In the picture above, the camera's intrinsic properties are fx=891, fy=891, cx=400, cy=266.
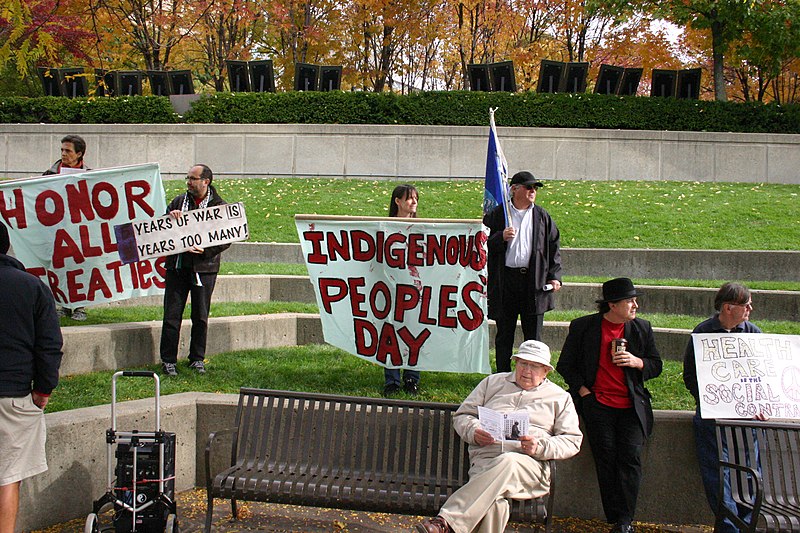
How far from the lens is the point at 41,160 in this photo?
22.2 meters

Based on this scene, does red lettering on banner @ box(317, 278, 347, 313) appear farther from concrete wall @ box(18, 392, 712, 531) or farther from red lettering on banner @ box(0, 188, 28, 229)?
red lettering on banner @ box(0, 188, 28, 229)

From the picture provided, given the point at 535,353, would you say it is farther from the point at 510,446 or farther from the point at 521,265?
the point at 521,265

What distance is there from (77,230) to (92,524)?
401 cm

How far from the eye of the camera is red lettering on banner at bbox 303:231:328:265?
7.61 metres

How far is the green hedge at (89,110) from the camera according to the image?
872 inches

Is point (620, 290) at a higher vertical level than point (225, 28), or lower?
lower

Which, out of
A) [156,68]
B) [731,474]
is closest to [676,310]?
[731,474]

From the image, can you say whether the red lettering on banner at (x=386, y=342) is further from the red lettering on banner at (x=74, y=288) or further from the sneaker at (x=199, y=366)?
the red lettering on banner at (x=74, y=288)

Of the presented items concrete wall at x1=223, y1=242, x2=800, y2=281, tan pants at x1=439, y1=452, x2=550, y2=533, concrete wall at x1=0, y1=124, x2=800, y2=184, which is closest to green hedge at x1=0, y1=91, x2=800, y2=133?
concrete wall at x1=0, y1=124, x2=800, y2=184

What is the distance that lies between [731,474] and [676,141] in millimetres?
16788

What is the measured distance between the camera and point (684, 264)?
1254 centimetres

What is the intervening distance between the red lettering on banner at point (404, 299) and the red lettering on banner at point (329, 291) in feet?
1.54

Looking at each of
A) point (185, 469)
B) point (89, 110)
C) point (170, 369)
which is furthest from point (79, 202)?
point (89, 110)

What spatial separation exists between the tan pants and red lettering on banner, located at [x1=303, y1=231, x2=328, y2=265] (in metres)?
2.67
